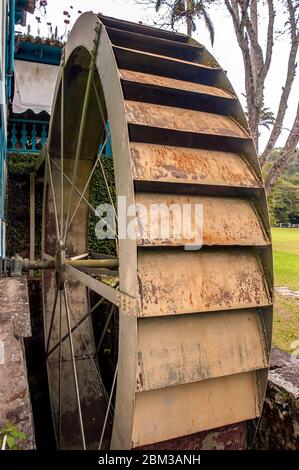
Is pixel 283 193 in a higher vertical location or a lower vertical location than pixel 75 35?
higher

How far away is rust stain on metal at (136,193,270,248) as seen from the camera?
79.2 inches

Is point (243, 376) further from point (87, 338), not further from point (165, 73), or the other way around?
point (87, 338)

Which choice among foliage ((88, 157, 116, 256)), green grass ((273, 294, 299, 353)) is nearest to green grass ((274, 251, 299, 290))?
green grass ((273, 294, 299, 353))

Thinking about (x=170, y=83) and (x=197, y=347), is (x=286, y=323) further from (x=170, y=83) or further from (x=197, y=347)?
(x=170, y=83)

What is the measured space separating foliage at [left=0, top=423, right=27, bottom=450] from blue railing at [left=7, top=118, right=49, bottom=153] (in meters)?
5.59

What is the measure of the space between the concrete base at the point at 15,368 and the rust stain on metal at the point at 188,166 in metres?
1.10

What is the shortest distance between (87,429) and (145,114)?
11.2 feet

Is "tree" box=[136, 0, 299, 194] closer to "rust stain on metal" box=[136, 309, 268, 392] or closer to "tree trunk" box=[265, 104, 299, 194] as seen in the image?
"tree trunk" box=[265, 104, 299, 194]

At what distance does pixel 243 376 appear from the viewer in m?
2.21

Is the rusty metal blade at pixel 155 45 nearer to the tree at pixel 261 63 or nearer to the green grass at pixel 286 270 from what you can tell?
the tree at pixel 261 63

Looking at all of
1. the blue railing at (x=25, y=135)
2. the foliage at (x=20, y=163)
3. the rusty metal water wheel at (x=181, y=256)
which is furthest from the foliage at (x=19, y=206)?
the rusty metal water wheel at (x=181, y=256)

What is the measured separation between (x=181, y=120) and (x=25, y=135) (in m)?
4.80

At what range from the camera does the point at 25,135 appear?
6.50 metres

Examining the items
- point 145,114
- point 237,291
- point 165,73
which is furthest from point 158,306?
point 165,73
